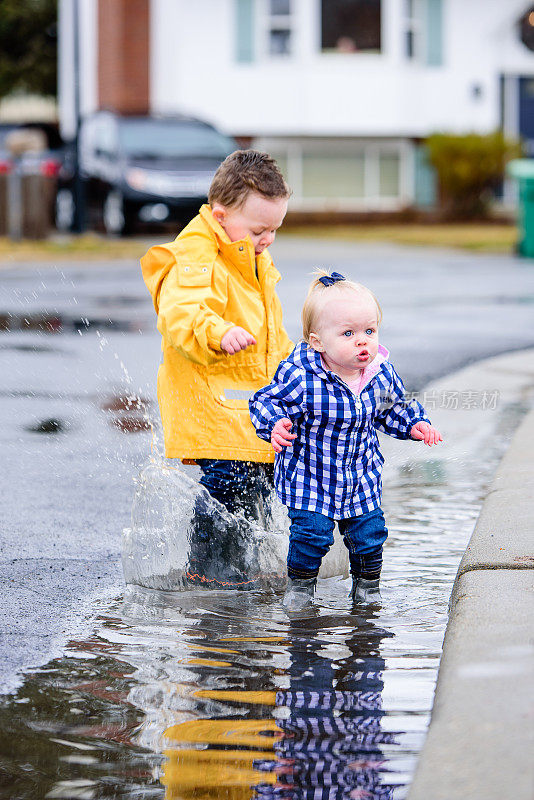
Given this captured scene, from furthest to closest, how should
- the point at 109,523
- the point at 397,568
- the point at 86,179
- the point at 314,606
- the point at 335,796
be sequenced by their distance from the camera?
the point at 86,179, the point at 109,523, the point at 397,568, the point at 314,606, the point at 335,796

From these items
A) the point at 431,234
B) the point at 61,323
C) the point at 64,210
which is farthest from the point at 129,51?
the point at 61,323

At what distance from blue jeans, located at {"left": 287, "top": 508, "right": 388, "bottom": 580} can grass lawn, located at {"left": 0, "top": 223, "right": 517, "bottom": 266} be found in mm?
13211

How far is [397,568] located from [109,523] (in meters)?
1.19

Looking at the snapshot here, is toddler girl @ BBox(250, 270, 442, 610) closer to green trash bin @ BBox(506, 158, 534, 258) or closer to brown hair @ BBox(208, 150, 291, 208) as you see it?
brown hair @ BBox(208, 150, 291, 208)

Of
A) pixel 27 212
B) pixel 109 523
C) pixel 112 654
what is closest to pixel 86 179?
pixel 27 212

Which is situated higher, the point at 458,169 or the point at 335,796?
the point at 458,169

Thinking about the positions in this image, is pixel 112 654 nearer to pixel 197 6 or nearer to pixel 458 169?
pixel 458 169

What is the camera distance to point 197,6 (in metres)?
27.8

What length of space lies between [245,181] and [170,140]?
60.6 ft

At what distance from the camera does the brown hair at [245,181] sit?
167 inches

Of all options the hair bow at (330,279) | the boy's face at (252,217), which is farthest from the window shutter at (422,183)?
the hair bow at (330,279)

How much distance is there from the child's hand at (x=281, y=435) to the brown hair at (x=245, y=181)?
0.73m

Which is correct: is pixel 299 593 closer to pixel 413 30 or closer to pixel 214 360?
pixel 214 360

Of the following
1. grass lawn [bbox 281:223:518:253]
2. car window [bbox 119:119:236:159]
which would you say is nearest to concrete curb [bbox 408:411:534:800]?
grass lawn [bbox 281:223:518:253]
